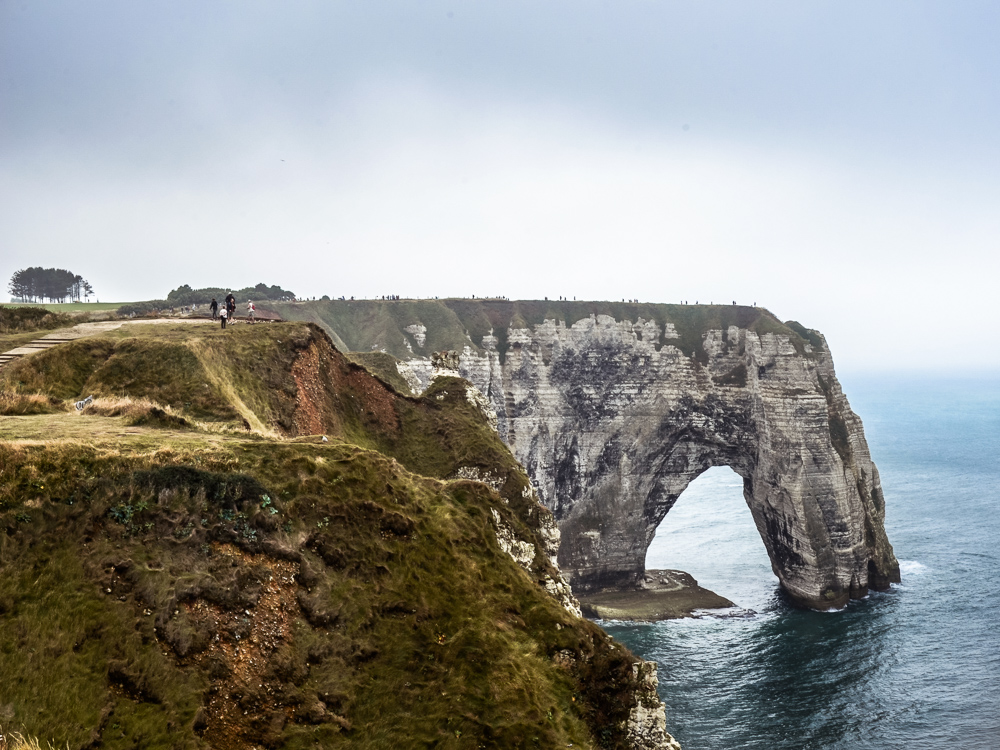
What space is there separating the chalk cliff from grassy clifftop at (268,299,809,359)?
373mm

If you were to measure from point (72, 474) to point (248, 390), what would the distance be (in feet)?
62.8

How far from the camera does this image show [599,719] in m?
20.9

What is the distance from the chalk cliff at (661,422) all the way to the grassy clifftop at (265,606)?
59.5m

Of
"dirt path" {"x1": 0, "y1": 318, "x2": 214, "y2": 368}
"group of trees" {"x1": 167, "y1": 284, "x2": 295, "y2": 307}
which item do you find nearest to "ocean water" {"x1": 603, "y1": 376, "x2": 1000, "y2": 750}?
"dirt path" {"x1": 0, "y1": 318, "x2": 214, "y2": 368}

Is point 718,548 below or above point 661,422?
below

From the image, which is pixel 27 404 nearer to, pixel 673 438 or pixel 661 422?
pixel 661 422

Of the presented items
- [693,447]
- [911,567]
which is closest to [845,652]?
[911,567]

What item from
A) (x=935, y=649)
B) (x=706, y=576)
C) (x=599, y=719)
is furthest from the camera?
(x=706, y=576)

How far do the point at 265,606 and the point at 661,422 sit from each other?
86.5 m

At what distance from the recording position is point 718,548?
114 metres

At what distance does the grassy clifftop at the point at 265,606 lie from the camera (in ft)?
53.6

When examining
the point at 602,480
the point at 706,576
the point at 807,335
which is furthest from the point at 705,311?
the point at 706,576

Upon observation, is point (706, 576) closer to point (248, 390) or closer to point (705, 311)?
point (705, 311)

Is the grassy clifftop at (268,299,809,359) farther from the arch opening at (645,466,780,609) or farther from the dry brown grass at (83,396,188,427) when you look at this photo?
the dry brown grass at (83,396,188,427)
